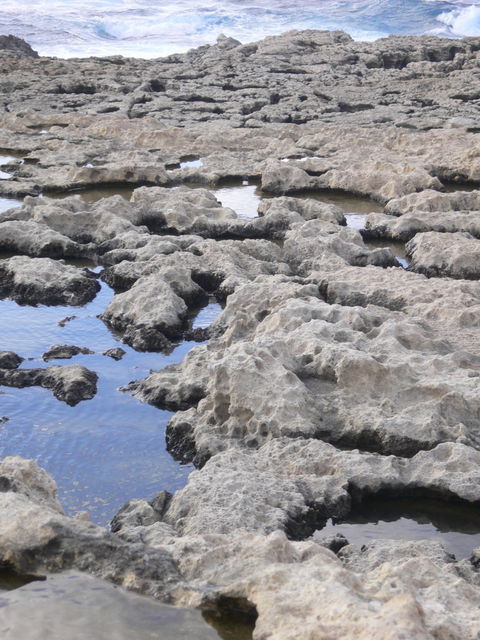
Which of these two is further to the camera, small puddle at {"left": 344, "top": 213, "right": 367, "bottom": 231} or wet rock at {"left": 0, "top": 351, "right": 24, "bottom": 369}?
small puddle at {"left": 344, "top": 213, "right": 367, "bottom": 231}

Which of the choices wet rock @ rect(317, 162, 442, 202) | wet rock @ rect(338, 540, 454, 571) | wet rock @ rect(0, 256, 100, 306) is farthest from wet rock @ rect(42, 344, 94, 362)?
wet rock @ rect(317, 162, 442, 202)

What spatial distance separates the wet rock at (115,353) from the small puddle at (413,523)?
8.12ft

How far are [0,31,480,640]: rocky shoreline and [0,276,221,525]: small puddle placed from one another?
0.12 meters

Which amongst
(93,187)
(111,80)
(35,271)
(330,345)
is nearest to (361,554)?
(330,345)

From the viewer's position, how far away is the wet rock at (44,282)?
23.9 ft

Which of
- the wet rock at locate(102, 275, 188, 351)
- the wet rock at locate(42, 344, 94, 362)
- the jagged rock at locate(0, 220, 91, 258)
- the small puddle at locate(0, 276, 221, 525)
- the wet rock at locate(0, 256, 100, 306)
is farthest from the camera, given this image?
the jagged rock at locate(0, 220, 91, 258)

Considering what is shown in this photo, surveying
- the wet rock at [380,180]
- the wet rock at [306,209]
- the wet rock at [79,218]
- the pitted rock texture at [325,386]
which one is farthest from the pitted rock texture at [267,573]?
the wet rock at [380,180]

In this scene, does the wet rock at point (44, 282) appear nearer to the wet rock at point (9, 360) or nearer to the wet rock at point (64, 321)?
the wet rock at point (64, 321)

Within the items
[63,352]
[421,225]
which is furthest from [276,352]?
[421,225]

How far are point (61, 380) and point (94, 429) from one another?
61 cm

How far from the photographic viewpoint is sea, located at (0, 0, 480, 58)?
4822cm

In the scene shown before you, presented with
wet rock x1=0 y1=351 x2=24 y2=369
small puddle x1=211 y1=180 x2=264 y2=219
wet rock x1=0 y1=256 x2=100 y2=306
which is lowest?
wet rock x1=0 y1=351 x2=24 y2=369

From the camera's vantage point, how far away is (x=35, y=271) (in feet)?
24.8

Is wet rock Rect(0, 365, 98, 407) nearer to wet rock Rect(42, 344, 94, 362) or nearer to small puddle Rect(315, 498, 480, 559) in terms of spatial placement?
wet rock Rect(42, 344, 94, 362)
